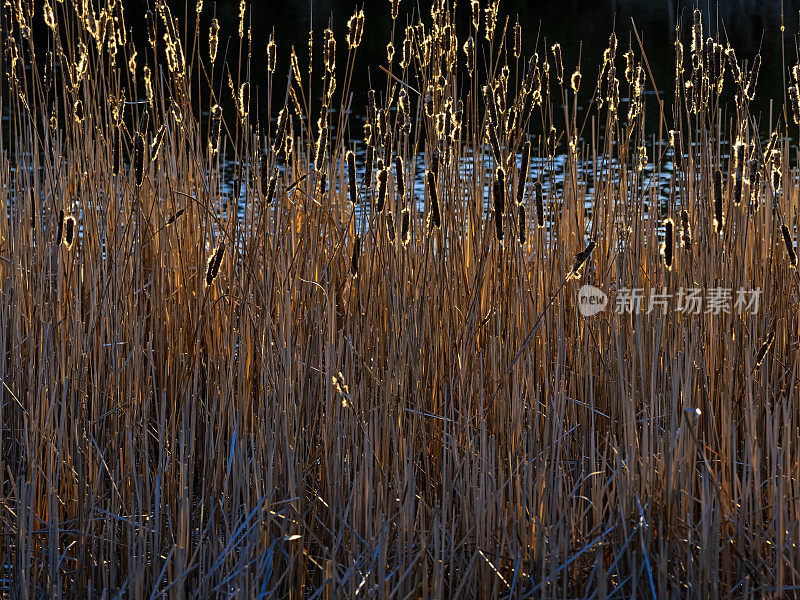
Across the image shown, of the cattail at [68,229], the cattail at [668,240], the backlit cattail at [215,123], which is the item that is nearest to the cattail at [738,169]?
the cattail at [668,240]

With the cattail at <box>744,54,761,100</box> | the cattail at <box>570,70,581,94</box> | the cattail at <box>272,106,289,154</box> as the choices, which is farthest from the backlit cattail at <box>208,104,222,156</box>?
the cattail at <box>744,54,761,100</box>

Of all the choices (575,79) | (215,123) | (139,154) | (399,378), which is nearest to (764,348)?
(399,378)

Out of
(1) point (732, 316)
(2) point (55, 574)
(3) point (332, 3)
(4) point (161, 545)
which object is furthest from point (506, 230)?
(3) point (332, 3)

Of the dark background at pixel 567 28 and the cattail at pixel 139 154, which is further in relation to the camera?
the dark background at pixel 567 28

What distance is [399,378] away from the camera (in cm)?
156

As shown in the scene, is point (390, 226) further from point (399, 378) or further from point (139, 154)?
point (139, 154)

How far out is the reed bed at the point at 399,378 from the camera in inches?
55.5

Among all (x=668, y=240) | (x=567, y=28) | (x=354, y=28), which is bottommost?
(x=668, y=240)

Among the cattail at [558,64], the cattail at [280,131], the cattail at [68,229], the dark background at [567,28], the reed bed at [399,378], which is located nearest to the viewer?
the reed bed at [399,378]

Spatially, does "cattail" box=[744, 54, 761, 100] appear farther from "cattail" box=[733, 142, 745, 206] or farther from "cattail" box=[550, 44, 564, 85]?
"cattail" box=[550, 44, 564, 85]

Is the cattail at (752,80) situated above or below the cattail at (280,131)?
above

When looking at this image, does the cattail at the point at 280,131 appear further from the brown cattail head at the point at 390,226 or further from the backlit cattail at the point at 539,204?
the backlit cattail at the point at 539,204

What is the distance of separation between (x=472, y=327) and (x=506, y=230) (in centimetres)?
35

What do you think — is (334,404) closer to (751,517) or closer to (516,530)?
(516,530)
